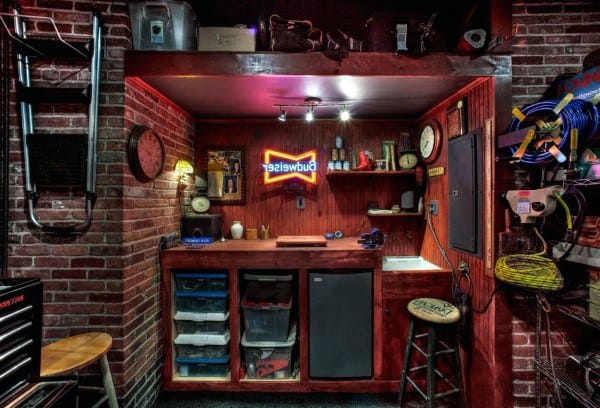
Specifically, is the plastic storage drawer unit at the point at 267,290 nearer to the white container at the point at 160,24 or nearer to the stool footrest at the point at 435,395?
the stool footrest at the point at 435,395

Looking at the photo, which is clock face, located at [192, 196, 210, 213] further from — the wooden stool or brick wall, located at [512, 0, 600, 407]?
brick wall, located at [512, 0, 600, 407]

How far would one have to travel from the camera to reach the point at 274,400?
2.58 meters

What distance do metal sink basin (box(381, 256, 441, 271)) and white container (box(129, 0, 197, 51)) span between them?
2656 mm

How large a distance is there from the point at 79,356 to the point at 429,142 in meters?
3.42

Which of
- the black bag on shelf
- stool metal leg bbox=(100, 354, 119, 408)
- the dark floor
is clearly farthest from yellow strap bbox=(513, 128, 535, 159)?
stool metal leg bbox=(100, 354, 119, 408)

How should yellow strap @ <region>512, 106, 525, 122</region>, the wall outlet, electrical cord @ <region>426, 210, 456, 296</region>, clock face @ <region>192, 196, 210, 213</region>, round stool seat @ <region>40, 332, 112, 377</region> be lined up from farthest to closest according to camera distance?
clock face @ <region>192, 196, 210, 213</region> < the wall outlet < electrical cord @ <region>426, 210, 456, 296</region> < yellow strap @ <region>512, 106, 525, 122</region> < round stool seat @ <region>40, 332, 112, 377</region>

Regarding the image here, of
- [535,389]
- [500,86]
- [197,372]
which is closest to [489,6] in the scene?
[500,86]

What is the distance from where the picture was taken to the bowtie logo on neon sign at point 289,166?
11.0 feet

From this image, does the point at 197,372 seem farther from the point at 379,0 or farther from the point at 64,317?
the point at 379,0

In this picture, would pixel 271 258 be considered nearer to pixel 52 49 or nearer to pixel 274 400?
pixel 274 400

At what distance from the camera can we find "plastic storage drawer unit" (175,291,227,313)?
2631 mm

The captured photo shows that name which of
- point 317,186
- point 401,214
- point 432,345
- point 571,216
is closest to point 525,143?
point 571,216

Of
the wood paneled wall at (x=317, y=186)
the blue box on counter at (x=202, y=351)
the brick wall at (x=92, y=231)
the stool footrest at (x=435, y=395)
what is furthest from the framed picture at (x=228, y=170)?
the stool footrest at (x=435, y=395)

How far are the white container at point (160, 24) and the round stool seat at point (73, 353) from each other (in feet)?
7.03
